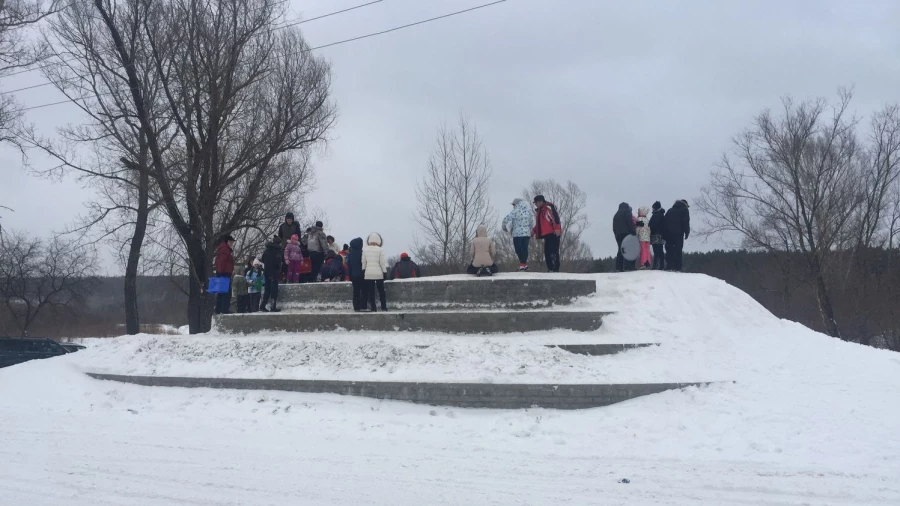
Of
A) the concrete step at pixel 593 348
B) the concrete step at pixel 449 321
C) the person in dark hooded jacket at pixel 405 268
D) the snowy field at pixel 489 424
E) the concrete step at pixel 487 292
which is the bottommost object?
the snowy field at pixel 489 424

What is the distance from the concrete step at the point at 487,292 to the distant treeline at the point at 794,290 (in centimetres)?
1465

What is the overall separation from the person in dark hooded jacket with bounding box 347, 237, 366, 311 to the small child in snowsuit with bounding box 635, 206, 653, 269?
20.4 ft

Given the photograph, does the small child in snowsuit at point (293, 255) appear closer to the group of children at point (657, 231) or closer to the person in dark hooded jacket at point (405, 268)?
the person in dark hooded jacket at point (405, 268)

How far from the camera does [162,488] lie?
6.45 m

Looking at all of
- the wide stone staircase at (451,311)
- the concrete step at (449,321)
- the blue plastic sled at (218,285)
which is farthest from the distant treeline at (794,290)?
the concrete step at (449,321)

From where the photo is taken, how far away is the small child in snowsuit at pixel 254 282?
599 inches

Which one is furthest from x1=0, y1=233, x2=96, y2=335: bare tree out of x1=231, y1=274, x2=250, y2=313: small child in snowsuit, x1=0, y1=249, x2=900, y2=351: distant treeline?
x1=231, y1=274, x2=250, y2=313: small child in snowsuit

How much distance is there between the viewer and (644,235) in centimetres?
1433

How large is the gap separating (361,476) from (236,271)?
987 cm

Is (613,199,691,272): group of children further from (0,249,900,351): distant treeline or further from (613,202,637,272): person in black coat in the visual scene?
(0,249,900,351): distant treeline

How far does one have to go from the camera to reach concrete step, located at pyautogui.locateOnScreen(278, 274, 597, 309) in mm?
12484

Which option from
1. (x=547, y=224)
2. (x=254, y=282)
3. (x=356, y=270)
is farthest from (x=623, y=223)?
(x=254, y=282)

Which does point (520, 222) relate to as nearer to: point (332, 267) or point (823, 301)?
point (332, 267)

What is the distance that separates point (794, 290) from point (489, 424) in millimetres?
32688
